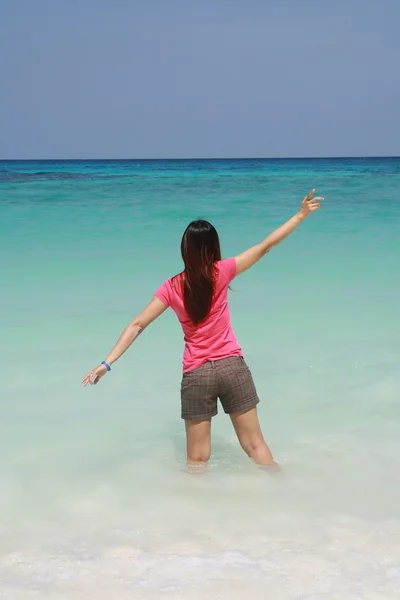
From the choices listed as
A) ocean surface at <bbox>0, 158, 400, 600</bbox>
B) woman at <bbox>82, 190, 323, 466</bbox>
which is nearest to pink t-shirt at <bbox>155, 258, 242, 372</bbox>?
woman at <bbox>82, 190, 323, 466</bbox>

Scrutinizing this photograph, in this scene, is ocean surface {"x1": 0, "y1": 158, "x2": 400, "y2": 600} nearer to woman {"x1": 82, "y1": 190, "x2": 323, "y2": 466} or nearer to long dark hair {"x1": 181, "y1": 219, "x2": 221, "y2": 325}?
woman {"x1": 82, "y1": 190, "x2": 323, "y2": 466}

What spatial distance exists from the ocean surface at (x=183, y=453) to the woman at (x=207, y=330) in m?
0.41

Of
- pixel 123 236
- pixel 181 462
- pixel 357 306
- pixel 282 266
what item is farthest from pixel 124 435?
pixel 123 236

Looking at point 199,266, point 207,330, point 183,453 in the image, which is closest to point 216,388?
point 207,330

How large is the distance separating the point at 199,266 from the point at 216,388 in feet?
1.88

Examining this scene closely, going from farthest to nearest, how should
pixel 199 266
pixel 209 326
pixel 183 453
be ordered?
pixel 183 453 → pixel 209 326 → pixel 199 266

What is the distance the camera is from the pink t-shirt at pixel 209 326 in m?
3.42

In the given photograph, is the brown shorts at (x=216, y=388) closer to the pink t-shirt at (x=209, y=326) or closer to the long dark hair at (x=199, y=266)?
the pink t-shirt at (x=209, y=326)

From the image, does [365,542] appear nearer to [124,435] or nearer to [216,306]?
[216,306]

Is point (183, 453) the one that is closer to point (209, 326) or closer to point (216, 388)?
point (216, 388)

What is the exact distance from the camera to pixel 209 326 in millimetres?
3447

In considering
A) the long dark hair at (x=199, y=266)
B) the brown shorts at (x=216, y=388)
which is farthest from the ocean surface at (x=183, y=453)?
the long dark hair at (x=199, y=266)

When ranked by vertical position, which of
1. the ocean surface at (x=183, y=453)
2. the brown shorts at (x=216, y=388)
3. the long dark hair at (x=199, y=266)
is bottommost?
the ocean surface at (x=183, y=453)

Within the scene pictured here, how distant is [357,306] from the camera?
723 centimetres
